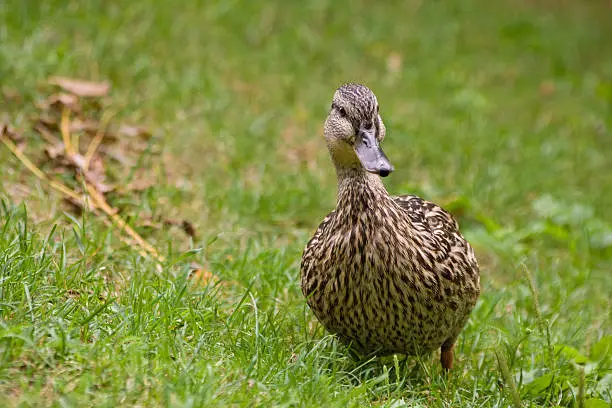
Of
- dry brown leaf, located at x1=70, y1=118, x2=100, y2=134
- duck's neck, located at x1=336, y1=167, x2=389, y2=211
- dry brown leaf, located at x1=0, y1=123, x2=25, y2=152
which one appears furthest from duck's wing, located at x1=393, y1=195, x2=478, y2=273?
dry brown leaf, located at x1=0, y1=123, x2=25, y2=152

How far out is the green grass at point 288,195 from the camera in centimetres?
364

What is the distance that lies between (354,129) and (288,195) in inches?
87.6

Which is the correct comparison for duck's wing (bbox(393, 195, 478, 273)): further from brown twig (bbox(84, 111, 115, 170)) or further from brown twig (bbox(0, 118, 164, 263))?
brown twig (bbox(84, 111, 115, 170))

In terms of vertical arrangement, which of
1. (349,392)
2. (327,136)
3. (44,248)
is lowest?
(349,392)

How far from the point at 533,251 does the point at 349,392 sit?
2878 mm

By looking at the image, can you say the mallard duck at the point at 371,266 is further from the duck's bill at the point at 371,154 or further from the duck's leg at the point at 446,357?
the duck's leg at the point at 446,357

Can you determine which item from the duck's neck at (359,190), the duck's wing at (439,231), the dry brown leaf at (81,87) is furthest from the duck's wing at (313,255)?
the dry brown leaf at (81,87)

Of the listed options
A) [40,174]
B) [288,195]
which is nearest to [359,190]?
[288,195]

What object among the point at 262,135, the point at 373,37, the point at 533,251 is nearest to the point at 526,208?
the point at 533,251

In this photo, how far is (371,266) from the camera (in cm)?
396

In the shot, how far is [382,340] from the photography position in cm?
411

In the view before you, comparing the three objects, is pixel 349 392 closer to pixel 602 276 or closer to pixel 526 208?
pixel 602 276

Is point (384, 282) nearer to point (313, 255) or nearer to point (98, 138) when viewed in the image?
point (313, 255)

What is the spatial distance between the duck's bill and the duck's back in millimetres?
314
